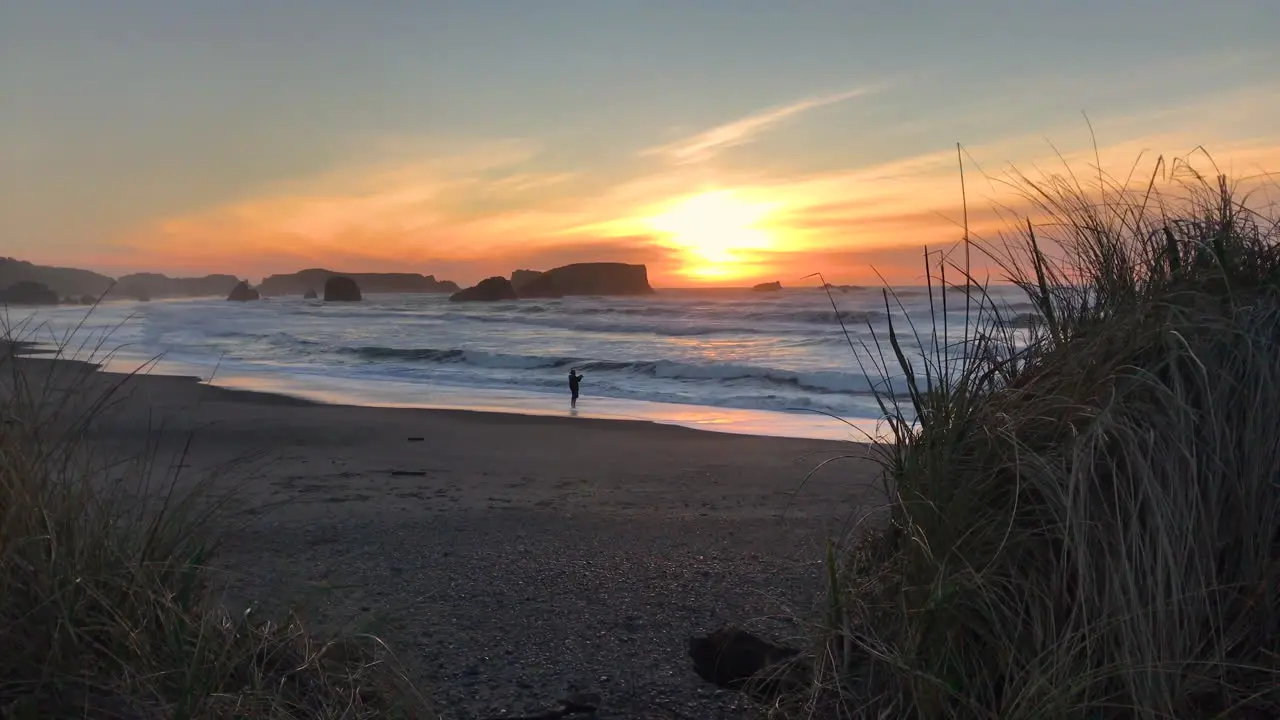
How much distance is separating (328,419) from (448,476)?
4.84 m

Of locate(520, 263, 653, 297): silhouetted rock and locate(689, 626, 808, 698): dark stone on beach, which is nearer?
locate(689, 626, 808, 698): dark stone on beach

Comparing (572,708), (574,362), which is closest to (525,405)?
(574,362)

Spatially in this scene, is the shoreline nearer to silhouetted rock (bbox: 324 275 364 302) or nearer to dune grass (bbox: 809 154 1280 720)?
dune grass (bbox: 809 154 1280 720)

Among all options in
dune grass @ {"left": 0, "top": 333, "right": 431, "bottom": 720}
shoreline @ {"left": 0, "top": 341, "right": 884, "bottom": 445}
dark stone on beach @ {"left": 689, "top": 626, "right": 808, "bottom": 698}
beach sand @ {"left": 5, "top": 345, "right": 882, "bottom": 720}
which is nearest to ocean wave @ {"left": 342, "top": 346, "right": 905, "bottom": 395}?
shoreline @ {"left": 0, "top": 341, "right": 884, "bottom": 445}

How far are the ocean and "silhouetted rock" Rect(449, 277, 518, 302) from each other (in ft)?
125

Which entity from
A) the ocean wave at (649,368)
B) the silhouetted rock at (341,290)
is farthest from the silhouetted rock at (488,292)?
the ocean wave at (649,368)

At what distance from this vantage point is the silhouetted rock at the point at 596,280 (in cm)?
10069

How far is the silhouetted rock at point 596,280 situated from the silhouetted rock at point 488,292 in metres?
16.6

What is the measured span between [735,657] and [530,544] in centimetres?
239

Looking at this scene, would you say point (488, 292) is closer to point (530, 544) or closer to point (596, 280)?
point (596, 280)

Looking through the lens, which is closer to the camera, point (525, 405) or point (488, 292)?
point (525, 405)

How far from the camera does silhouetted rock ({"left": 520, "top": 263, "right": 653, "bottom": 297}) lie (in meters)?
101

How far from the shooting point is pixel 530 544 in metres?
5.58

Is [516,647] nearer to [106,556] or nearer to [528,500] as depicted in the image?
[106,556]
